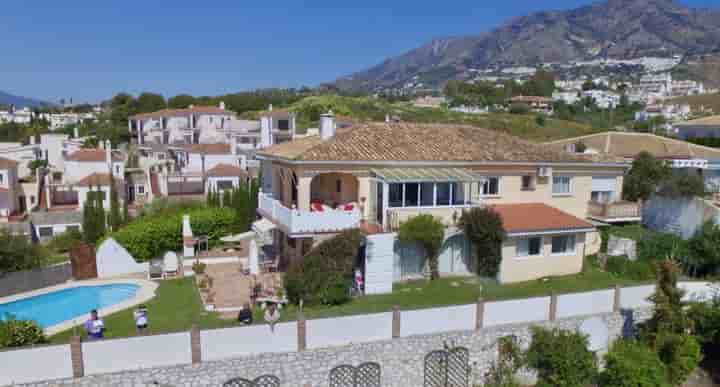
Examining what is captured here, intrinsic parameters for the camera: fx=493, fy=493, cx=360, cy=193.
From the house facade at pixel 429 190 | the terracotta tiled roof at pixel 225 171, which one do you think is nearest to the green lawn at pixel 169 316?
the house facade at pixel 429 190

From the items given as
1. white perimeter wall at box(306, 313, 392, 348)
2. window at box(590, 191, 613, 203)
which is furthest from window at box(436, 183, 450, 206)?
window at box(590, 191, 613, 203)

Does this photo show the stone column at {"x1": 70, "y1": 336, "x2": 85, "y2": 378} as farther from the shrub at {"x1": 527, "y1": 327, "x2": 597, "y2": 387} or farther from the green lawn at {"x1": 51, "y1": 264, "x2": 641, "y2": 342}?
the shrub at {"x1": 527, "y1": 327, "x2": 597, "y2": 387}

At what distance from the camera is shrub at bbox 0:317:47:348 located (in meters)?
16.5

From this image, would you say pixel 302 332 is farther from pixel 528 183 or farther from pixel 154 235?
pixel 154 235

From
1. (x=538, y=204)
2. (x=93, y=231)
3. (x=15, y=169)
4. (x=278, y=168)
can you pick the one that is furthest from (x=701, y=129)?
(x=15, y=169)

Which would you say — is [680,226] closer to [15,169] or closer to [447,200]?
[447,200]

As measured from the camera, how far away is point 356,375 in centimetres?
1817

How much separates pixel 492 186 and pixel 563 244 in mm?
5242

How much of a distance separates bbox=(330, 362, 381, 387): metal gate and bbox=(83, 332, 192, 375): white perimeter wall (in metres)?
5.16

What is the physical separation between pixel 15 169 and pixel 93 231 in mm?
23675

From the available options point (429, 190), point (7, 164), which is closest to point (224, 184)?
point (7, 164)

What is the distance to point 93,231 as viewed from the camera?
40.2 m

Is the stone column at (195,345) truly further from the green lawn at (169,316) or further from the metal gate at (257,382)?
Answer: the green lawn at (169,316)

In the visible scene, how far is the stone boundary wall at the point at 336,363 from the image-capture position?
16.1 metres
